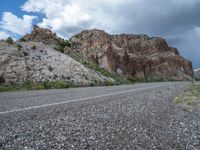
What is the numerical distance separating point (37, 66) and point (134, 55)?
80150 mm

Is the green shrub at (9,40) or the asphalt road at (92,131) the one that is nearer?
the asphalt road at (92,131)

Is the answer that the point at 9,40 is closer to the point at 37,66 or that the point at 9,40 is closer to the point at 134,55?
the point at 37,66

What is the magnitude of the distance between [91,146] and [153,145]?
4.44 ft

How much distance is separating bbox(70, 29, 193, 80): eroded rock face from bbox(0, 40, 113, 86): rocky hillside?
39977 millimetres

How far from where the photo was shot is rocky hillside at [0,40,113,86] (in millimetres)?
26031

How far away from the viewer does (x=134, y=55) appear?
10594 centimetres

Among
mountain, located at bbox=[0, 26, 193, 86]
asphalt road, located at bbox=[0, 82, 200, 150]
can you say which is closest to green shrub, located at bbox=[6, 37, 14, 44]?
mountain, located at bbox=[0, 26, 193, 86]

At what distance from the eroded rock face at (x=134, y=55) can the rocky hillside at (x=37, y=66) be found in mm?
39977

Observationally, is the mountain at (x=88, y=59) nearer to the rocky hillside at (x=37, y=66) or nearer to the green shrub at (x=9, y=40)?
the rocky hillside at (x=37, y=66)

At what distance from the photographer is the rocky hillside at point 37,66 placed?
1025 inches

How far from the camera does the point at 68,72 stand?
31234mm

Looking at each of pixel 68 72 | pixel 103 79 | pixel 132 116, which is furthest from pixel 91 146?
pixel 103 79

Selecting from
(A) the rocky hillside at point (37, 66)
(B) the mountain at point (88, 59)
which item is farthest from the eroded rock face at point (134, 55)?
(A) the rocky hillside at point (37, 66)

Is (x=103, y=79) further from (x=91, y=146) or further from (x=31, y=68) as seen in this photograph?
(x=91, y=146)
